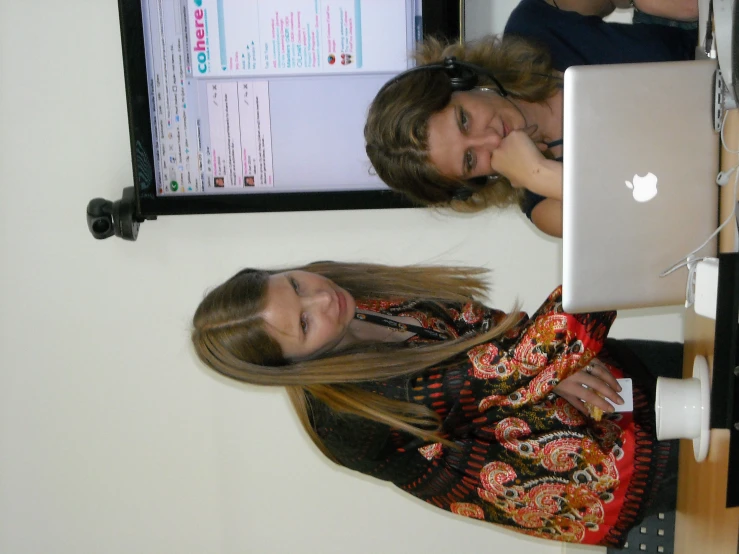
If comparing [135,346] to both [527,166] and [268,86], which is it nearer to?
[268,86]

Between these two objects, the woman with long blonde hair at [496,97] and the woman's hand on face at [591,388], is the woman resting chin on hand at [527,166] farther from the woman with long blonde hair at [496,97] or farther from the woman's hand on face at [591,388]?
the woman's hand on face at [591,388]

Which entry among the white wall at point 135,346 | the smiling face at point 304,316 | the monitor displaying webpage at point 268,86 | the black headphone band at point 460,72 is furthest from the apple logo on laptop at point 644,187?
the white wall at point 135,346

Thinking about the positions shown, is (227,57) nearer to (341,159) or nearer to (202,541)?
(341,159)

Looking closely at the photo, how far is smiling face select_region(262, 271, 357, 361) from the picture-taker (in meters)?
1.20

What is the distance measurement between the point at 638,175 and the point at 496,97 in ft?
1.54

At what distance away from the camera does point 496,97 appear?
122 centimetres

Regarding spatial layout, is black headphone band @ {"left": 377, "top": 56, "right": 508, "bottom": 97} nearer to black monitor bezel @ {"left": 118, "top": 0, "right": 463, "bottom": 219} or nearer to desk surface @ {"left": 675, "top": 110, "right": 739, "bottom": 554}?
black monitor bezel @ {"left": 118, "top": 0, "right": 463, "bottom": 219}

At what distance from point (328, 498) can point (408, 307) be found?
705 mm

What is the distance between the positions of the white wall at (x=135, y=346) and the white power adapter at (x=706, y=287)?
909 mm

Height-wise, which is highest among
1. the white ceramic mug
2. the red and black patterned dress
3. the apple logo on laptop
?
the apple logo on laptop

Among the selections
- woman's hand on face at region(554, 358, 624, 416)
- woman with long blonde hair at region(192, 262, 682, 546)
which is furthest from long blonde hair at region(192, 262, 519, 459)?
woman's hand on face at region(554, 358, 624, 416)

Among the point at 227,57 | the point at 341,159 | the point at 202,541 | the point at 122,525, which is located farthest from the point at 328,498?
the point at 227,57

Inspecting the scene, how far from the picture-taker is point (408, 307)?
1.33 m

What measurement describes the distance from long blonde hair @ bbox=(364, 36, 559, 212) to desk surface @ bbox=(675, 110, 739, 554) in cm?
46
